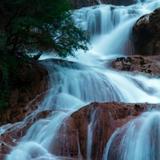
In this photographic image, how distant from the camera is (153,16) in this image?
18141 mm

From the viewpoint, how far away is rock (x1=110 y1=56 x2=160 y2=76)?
1441 cm

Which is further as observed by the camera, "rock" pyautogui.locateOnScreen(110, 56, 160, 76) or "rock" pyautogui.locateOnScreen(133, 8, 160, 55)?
"rock" pyautogui.locateOnScreen(133, 8, 160, 55)

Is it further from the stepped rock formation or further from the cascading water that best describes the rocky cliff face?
the stepped rock formation

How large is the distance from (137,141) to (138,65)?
6.37 m

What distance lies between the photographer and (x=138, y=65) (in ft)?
48.3

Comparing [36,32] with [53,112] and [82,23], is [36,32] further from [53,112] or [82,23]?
[82,23]

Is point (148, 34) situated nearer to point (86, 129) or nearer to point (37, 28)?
point (37, 28)

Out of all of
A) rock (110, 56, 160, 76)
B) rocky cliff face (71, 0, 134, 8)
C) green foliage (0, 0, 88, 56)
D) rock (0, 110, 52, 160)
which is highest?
green foliage (0, 0, 88, 56)

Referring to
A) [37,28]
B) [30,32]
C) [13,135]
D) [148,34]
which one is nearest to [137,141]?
[13,135]

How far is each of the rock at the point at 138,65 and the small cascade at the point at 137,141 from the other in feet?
17.9

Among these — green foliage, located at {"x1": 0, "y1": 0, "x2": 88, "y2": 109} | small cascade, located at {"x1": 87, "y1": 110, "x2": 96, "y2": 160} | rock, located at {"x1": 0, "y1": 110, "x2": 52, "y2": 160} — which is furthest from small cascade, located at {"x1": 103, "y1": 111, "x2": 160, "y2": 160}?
green foliage, located at {"x1": 0, "y1": 0, "x2": 88, "y2": 109}

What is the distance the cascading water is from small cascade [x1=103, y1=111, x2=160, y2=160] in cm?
4

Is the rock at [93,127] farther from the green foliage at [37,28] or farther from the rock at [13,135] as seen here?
the green foliage at [37,28]

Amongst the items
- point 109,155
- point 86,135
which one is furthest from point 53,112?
point 109,155
